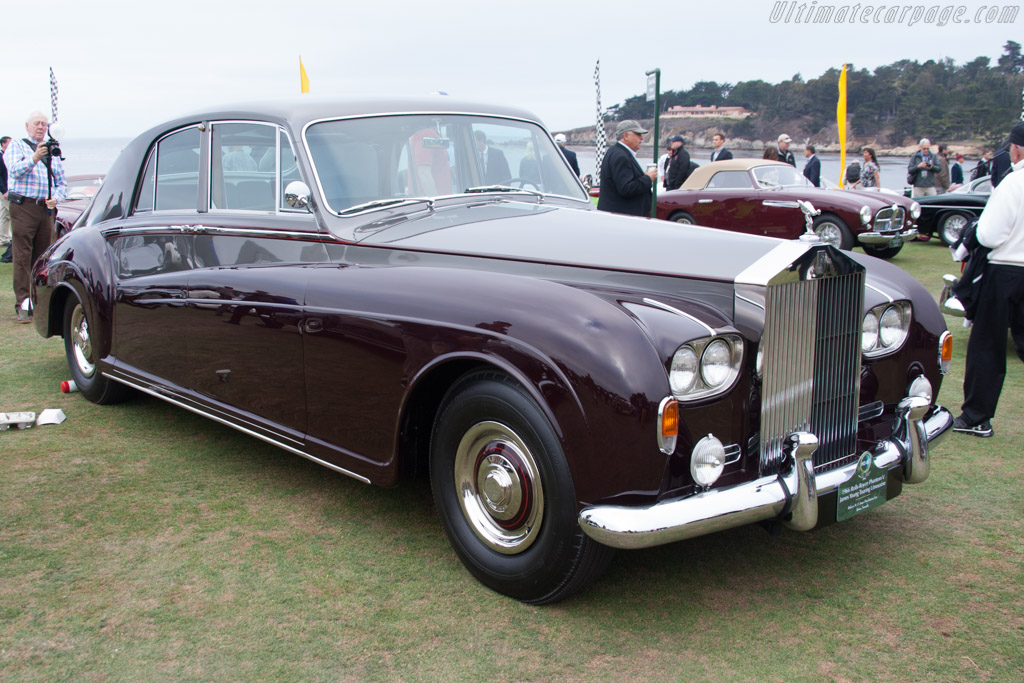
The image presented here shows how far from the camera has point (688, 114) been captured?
61844 millimetres

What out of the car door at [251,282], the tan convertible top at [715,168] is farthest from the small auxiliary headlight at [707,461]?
the tan convertible top at [715,168]

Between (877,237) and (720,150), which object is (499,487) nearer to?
(877,237)

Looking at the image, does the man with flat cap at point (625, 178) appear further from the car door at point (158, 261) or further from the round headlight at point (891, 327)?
the round headlight at point (891, 327)

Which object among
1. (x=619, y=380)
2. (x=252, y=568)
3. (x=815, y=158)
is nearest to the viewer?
(x=619, y=380)

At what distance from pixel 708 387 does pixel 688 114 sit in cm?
6269

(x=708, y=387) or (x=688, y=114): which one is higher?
(x=688, y=114)

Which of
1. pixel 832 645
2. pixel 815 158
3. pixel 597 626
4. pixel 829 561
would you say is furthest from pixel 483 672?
pixel 815 158

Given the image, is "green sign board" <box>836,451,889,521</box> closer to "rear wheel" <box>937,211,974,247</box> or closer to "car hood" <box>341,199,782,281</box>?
"car hood" <box>341,199,782,281</box>

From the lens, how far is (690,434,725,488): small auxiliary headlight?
2.60 m

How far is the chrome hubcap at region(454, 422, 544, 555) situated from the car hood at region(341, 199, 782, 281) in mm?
764

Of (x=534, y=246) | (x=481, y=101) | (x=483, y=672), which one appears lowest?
(x=483, y=672)

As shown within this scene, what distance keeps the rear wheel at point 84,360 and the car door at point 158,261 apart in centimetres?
46

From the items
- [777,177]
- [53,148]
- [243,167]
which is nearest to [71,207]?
[53,148]

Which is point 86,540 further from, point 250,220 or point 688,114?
point 688,114
